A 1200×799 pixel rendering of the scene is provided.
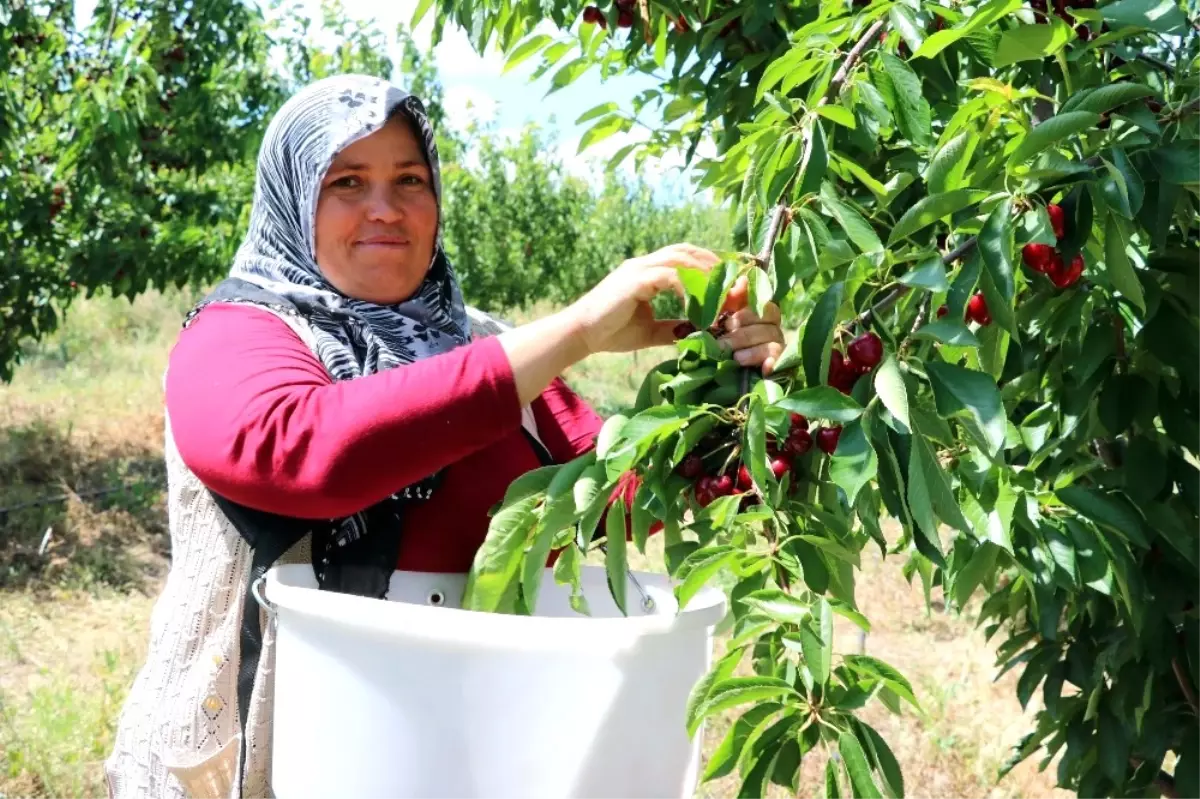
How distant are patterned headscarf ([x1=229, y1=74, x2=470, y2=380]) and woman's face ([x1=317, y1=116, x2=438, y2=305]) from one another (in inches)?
0.6

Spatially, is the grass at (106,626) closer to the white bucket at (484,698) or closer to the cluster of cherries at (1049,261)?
the white bucket at (484,698)

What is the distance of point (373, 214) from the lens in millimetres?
1518

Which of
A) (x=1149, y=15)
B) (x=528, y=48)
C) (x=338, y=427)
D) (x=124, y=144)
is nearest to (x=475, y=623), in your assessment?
(x=338, y=427)

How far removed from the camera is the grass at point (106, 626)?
3145mm

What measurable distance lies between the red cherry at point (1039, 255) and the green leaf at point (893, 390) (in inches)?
8.8

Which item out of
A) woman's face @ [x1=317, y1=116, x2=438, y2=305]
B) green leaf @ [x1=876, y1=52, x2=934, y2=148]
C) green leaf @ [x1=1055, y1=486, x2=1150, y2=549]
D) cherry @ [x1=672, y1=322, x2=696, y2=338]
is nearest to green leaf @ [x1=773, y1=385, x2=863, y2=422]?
green leaf @ [x1=876, y1=52, x2=934, y2=148]

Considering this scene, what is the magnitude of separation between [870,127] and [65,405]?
25.5 feet

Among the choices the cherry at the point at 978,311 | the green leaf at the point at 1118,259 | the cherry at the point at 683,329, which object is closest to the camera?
the green leaf at the point at 1118,259

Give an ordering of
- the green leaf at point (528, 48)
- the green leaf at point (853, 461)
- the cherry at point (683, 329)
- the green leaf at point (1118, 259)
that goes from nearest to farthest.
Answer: the green leaf at point (853, 461) < the green leaf at point (1118, 259) < the cherry at point (683, 329) < the green leaf at point (528, 48)

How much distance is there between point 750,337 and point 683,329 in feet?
0.76

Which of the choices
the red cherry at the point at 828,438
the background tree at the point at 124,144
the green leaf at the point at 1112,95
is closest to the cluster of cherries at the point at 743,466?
the red cherry at the point at 828,438

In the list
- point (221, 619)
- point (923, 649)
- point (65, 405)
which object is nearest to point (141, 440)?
point (65, 405)

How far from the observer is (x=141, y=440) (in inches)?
290

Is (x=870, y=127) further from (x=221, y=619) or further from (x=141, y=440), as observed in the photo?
(x=141, y=440)
